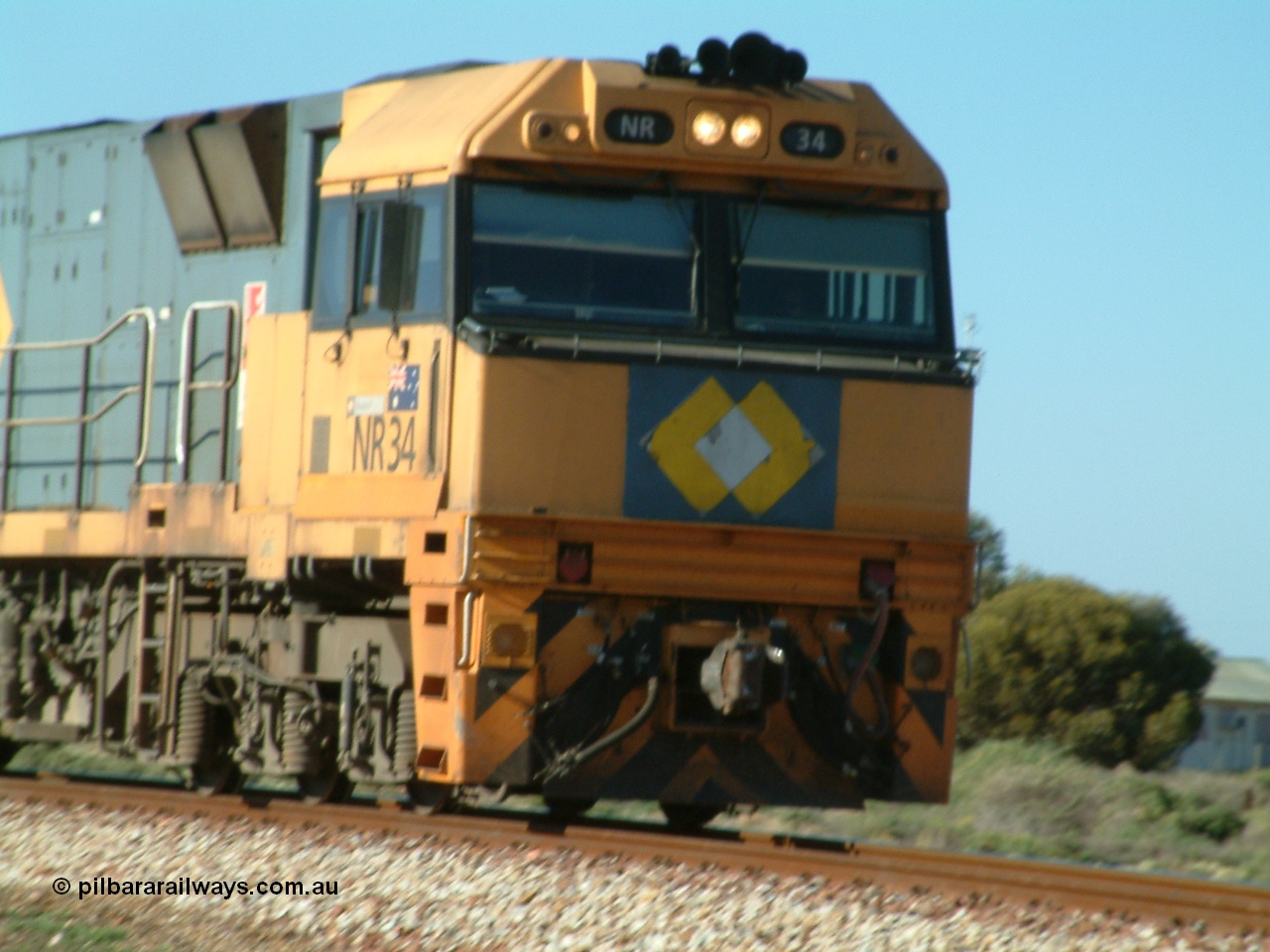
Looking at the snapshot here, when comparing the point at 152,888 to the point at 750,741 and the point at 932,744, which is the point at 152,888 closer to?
the point at 750,741

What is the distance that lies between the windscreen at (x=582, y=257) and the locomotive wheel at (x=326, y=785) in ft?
10.1

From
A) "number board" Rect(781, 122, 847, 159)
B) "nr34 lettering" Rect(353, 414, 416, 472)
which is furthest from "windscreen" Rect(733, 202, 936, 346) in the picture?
"nr34 lettering" Rect(353, 414, 416, 472)

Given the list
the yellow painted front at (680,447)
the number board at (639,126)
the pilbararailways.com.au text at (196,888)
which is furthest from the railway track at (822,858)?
the number board at (639,126)

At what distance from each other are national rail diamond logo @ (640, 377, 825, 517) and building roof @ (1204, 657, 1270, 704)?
137 ft

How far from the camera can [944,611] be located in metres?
9.77

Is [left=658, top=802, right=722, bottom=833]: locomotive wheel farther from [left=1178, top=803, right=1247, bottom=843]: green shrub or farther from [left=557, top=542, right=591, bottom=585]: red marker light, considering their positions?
[left=1178, top=803, right=1247, bottom=843]: green shrub

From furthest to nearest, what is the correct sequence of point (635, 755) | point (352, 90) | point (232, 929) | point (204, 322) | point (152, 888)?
point (204, 322), point (352, 90), point (635, 755), point (152, 888), point (232, 929)

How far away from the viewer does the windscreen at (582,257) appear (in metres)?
9.23

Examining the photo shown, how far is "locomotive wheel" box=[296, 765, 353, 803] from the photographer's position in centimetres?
1068

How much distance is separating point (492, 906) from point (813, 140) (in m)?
4.14

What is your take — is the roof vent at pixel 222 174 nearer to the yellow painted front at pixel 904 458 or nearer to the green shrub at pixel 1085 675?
the yellow painted front at pixel 904 458

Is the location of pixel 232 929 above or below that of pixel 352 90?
below

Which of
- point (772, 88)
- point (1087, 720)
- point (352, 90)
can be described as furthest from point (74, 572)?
point (1087, 720)

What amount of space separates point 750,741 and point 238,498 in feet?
10.6
